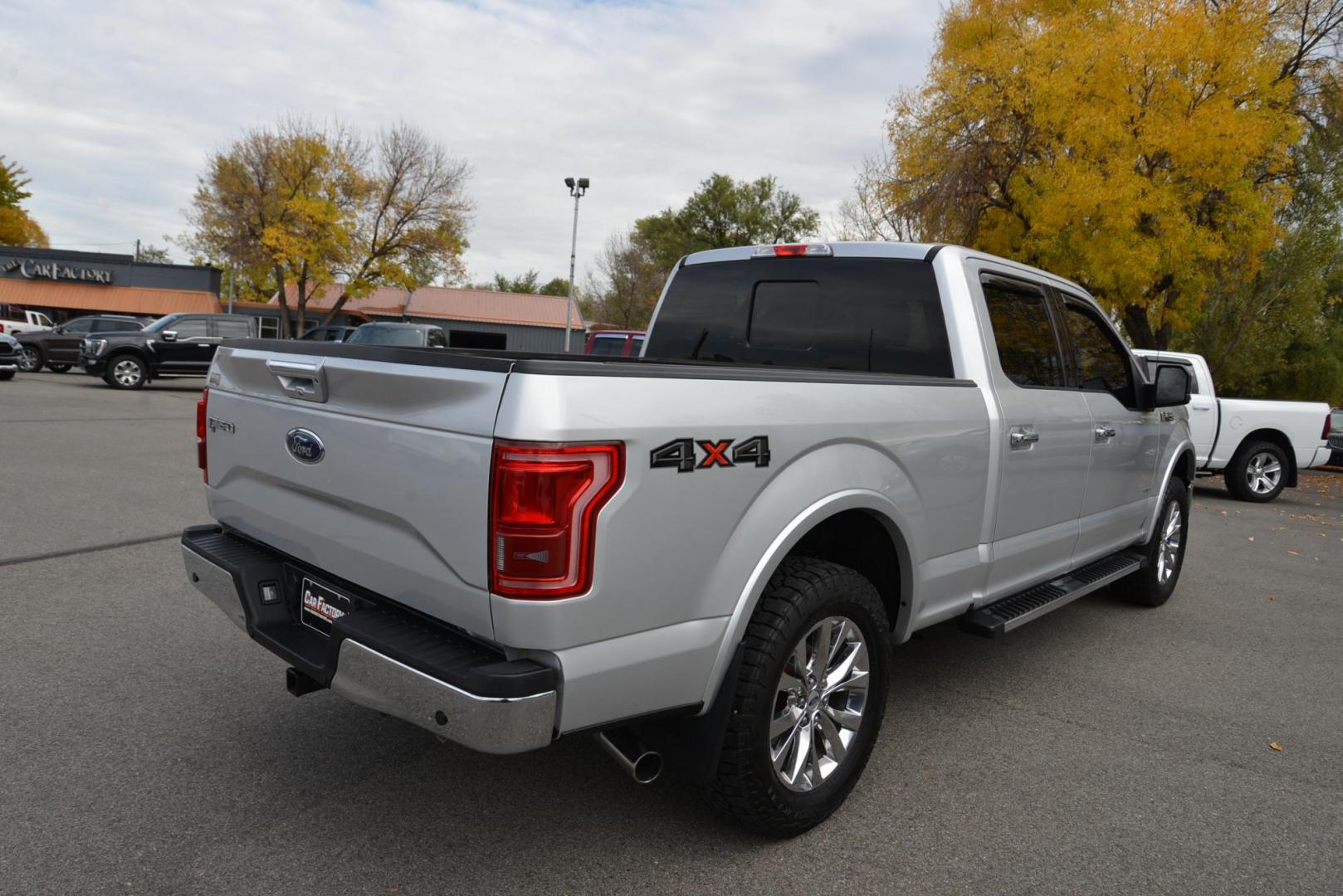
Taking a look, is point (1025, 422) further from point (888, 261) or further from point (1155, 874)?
point (1155, 874)

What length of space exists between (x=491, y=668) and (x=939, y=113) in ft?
69.1

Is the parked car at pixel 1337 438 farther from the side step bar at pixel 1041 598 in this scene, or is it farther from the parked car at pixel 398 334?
the parked car at pixel 398 334

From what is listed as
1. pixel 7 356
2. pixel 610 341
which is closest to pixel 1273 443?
pixel 610 341

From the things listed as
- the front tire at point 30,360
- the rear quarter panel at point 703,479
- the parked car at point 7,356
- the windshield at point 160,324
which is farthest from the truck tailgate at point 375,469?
the front tire at point 30,360

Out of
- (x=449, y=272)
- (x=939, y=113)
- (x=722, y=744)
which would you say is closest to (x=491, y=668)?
(x=722, y=744)

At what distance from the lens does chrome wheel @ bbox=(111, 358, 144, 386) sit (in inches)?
776

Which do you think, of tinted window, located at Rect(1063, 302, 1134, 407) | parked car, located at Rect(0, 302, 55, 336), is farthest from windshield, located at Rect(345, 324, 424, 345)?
tinted window, located at Rect(1063, 302, 1134, 407)

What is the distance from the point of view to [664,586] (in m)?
2.27

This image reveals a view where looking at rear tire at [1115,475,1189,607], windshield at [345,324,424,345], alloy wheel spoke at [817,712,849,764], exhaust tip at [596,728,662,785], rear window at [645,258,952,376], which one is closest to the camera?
exhaust tip at [596,728,662,785]

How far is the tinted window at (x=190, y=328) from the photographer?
2002 cm

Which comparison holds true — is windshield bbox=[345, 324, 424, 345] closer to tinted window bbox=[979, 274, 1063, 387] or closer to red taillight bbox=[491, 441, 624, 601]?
tinted window bbox=[979, 274, 1063, 387]

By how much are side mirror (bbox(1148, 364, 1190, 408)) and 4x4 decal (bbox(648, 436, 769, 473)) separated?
11.2ft

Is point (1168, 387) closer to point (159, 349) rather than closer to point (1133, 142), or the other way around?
point (1133, 142)

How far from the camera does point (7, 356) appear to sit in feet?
62.0
